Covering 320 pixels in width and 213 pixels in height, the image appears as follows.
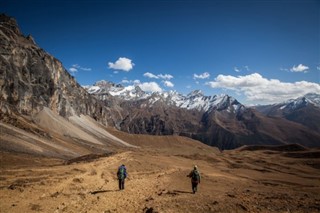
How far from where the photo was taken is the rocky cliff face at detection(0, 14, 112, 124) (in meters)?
105

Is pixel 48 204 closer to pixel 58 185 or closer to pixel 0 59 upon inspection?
pixel 58 185

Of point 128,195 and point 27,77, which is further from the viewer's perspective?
point 27,77

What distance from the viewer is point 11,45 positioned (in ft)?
365

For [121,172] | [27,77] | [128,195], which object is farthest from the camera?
[27,77]

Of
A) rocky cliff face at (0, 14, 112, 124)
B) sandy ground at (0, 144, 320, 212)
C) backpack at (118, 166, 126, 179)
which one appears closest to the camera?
sandy ground at (0, 144, 320, 212)

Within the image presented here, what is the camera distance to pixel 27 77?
120562 millimetres

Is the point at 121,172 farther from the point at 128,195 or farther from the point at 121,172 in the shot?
the point at 128,195

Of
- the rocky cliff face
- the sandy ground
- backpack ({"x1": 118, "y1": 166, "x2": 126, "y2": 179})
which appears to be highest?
the rocky cliff face

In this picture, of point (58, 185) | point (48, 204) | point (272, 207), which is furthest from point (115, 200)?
point (272, 207)

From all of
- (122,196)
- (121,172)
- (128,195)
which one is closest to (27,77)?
(121,172)

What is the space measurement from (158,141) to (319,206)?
170 meters

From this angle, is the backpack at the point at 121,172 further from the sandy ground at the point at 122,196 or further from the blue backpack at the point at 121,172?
the sandy ground at the point at 122,196

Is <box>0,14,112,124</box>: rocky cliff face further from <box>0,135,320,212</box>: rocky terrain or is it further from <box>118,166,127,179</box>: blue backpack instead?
<box>118,166,127,179</box>: blue backpack

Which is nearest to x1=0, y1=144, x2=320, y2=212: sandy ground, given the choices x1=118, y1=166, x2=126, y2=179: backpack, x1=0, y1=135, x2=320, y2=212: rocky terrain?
x1=0, y1=135, x2=320, y2=212: rocky terrain
